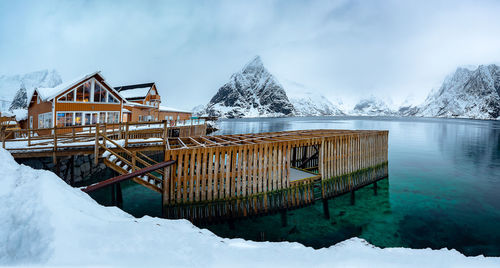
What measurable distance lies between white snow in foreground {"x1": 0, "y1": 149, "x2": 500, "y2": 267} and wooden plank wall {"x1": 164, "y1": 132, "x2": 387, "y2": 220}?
377 cm

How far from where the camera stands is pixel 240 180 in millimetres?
9258

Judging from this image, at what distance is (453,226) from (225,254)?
12.9 m

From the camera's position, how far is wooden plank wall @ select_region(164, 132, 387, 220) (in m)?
8.73

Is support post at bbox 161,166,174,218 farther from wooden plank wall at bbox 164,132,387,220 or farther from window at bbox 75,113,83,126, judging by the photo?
window at bbox 75,113,83,126

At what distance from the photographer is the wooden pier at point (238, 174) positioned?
877 cm

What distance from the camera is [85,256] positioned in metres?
3.12

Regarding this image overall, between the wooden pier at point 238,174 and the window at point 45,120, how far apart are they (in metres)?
12.1

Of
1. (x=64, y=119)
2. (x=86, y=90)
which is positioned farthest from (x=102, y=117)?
(x=64, y=119)

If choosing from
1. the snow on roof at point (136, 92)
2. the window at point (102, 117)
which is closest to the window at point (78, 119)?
the window at point (102, 117)

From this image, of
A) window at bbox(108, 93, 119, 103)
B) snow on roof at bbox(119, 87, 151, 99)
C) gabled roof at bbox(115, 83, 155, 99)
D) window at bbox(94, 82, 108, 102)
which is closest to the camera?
window at bbox(94, 82, 108, 102)

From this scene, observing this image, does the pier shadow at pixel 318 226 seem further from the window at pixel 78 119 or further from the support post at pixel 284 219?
the window at pixel 78 119

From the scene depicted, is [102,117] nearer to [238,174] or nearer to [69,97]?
[69,97]

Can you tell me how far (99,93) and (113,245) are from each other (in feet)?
82.2

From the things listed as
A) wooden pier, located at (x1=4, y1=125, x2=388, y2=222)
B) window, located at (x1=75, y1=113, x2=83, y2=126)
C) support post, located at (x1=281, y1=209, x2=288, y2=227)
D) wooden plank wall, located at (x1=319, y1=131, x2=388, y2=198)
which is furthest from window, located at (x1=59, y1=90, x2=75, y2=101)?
wooden plank wall, located at (x1=319, y1=131, x2=388, y2=198)
